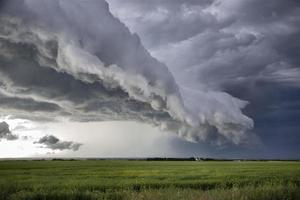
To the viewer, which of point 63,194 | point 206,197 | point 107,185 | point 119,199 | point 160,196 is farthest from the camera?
point 107,185

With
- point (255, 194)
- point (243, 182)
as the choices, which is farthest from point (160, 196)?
point (243, 182)

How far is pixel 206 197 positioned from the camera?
16.0 m

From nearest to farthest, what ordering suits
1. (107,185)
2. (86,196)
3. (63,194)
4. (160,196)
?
(160,196), (86,196), (63,194), (107,185)

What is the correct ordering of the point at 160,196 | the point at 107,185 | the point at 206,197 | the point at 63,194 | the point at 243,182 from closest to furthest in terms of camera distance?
the point at 206,197 < the point at 160,196 < the point at 63,194 < the point at 107,185 < the point at 243,182

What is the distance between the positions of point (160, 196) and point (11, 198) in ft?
27.7

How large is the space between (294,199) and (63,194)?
13.1 metres

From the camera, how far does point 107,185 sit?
34.6 metres

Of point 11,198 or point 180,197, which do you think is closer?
point 180,197

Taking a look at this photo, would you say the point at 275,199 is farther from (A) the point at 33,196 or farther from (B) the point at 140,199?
(A) the point at 33,196

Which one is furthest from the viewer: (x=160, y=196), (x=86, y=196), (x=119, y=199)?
(x=86, y=196)

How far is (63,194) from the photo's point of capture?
82.3ft

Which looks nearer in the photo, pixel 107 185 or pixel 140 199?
Answer: pixel 140 199

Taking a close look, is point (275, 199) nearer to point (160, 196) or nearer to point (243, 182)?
point (160, 196)

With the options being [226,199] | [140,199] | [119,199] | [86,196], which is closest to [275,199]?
[226,199]
